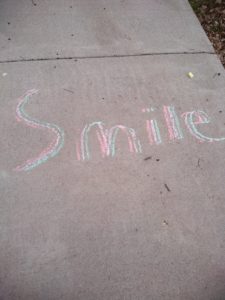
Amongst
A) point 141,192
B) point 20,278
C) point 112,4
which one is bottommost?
point 20,278

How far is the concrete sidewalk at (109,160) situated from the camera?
7.57ft

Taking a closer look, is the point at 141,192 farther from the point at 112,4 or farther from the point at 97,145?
the point at 112,4

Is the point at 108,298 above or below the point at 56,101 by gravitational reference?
below

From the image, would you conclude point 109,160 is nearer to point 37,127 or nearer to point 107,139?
point 107,139

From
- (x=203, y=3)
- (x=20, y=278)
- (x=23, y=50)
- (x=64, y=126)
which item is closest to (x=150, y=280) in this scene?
(x=20, y=278)

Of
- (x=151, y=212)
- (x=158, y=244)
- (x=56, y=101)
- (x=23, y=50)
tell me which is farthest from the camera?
(x=23, y=50)

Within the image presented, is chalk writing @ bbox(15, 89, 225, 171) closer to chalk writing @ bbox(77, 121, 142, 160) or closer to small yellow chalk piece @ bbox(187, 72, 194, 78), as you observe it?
chalk writing @ bbox(77, 121, 142, 160)

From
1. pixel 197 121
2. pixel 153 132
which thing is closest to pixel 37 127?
pixel 153 132

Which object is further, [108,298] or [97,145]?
[97,145]

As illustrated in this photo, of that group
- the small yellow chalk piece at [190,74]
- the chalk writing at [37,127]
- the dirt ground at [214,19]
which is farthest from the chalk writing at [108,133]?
the dirt ground at [214,19]

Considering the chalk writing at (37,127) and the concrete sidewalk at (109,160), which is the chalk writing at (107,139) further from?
the chalk writing at (37,127)

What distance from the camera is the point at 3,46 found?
12.6 ft

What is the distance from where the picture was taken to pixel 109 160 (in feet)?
9.43

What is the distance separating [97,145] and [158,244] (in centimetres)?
98
